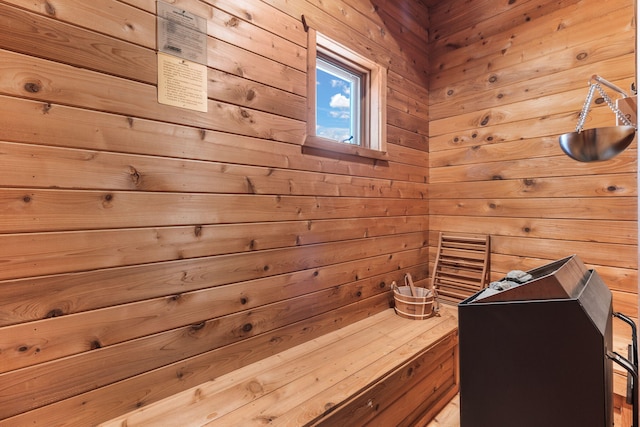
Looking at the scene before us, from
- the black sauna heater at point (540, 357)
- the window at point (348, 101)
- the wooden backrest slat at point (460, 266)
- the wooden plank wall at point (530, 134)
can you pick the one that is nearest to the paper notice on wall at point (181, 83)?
the window at point (348, 101)

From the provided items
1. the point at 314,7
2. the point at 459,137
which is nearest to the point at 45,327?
the point at 314,7

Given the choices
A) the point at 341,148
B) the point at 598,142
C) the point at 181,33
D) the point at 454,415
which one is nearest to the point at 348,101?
the point at 341,148

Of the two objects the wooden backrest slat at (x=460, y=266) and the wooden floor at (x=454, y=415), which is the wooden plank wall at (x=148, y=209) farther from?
the wooden backrest slat at (x=460, y=266)

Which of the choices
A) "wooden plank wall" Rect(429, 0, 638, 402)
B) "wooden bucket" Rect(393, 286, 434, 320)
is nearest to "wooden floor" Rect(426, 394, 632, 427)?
"wooden plank wall" Rect(429, 0, 638, 402)

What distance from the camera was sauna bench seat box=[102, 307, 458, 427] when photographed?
48.6 inches

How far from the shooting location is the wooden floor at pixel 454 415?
1.55 metres

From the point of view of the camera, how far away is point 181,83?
4.37 ft

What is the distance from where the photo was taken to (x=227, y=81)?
147 cm

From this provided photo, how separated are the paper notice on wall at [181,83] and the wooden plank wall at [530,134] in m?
1.99

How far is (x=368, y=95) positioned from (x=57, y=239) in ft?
6.51

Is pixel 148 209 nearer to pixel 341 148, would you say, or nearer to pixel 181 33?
pixel 181 33

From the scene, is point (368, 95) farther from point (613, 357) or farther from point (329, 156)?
point (613, 357)

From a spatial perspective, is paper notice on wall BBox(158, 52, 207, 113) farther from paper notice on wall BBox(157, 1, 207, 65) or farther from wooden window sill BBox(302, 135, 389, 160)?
wooden window sill BBox(302, 135, 389, 160)

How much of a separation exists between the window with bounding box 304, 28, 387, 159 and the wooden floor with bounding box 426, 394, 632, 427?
1662 millimetres
